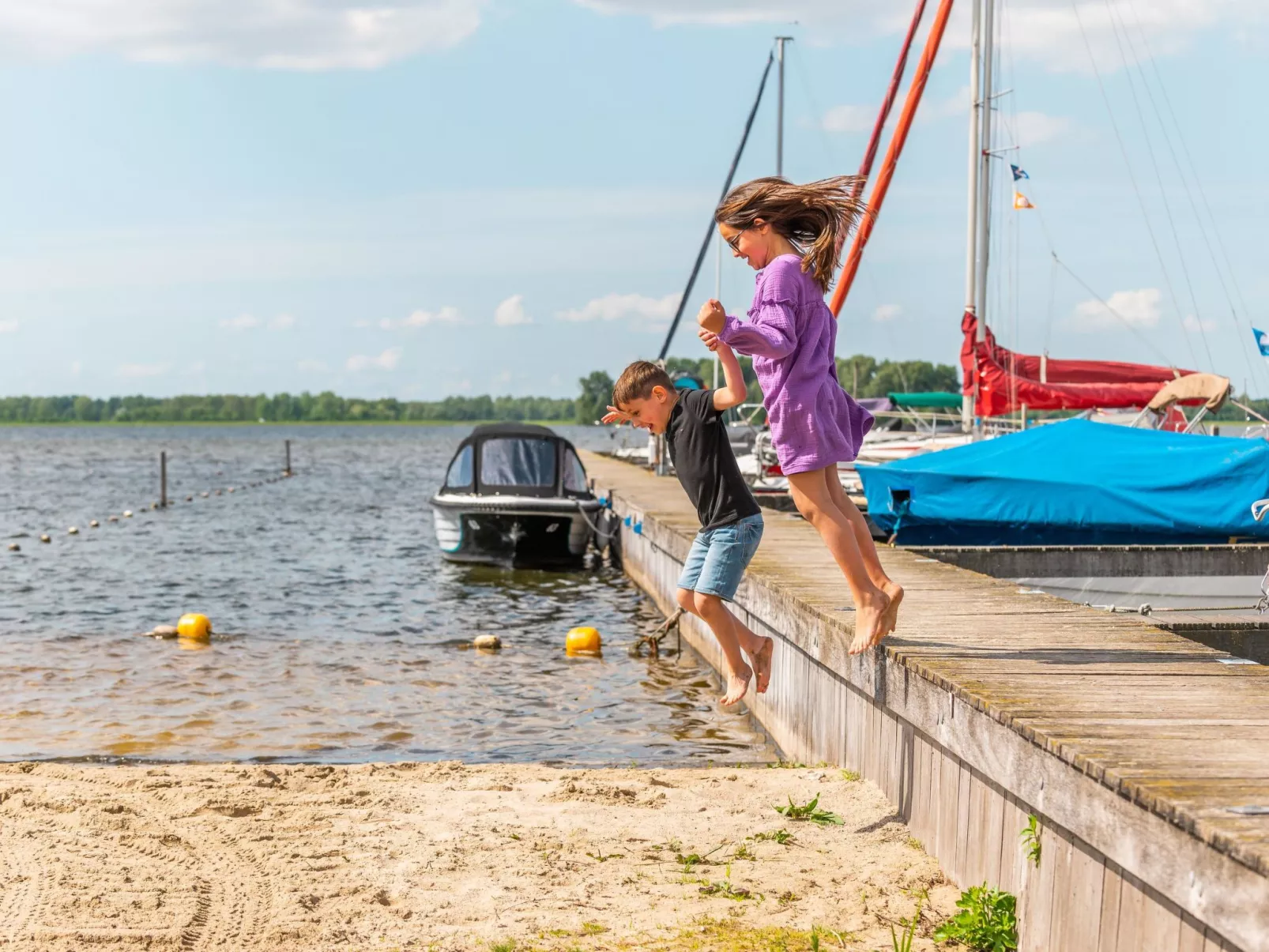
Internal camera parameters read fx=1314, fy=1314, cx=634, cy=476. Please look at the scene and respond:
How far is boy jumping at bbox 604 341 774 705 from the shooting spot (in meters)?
6.03

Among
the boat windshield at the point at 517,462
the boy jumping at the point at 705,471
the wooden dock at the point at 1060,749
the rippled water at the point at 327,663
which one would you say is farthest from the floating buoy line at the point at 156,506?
the boy jumping at the point at 705,471

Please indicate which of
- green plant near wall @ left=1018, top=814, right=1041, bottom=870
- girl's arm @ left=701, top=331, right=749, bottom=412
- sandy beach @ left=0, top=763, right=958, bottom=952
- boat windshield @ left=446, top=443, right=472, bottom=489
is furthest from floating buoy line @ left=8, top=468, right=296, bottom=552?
green plant near wall @ left=1018, top=814, right=1041, bottom=870

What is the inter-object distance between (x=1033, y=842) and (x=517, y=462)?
1918 cm

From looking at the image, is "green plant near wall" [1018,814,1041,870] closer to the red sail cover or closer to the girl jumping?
the girl jumping

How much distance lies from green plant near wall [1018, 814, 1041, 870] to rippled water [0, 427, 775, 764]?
15.6 ft

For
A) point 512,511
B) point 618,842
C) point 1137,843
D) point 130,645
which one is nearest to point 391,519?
point 512,511

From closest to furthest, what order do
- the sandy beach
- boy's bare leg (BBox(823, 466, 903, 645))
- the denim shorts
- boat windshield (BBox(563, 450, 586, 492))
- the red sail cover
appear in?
the sandy beach < boy's bare leg (BBox(823, 466, 903, 645)) < the denim shorts < the red sail cover < boat windshield (BBox(563, 450, 586, 492))

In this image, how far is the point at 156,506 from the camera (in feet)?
141

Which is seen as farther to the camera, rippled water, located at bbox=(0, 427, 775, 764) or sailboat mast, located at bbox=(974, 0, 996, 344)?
sailboat mast, located at bbox=(974, 0, 996, 344)

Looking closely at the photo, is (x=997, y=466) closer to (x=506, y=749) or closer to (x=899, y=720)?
(x=506, y=749)

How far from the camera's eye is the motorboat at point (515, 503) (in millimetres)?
22375

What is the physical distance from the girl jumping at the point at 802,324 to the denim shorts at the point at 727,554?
42 centimetres

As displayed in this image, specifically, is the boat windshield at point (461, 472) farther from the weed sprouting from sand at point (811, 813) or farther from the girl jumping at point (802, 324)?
the girl jumping at point (802, 324)

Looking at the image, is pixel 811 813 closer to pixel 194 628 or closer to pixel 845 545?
pixel 845 545
